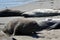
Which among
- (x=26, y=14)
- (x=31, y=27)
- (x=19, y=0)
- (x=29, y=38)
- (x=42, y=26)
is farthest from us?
(x=19, y=0)

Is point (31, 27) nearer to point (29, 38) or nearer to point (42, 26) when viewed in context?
point (29, 38)

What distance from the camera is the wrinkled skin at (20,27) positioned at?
21.6ft

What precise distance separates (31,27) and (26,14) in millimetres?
3838

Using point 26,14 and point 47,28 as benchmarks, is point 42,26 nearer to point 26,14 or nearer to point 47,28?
point 47,28

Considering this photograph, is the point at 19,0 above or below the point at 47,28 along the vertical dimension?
above

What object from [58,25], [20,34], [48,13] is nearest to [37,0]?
[48,13]

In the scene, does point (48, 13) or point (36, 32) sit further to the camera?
point (48, 13)

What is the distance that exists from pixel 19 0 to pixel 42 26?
898 centimetres

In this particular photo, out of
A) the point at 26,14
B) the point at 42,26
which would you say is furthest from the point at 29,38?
the point at 26,14

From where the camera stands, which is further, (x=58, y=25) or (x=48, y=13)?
(x=48, y=13)

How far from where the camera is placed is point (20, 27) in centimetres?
664

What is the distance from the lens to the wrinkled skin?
259 inches

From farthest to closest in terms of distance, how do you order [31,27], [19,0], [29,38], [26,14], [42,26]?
[19,0] < [26,14] < [42,26] < [31,27] < [29,38]

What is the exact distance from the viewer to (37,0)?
56.8 ft
